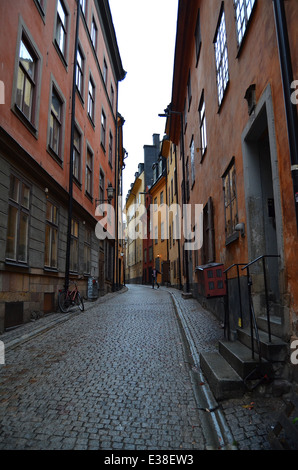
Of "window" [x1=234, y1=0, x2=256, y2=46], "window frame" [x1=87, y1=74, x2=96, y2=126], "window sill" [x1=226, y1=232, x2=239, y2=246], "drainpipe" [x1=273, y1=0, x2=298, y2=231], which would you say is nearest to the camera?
"drainpipe" [x1=273, y1=0, x2=298, y2=231]

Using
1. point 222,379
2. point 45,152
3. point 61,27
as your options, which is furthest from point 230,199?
point 61,27

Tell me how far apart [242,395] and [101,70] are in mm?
20457

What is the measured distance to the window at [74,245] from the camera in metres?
13.8

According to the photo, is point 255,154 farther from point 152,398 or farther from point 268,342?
point 152,398

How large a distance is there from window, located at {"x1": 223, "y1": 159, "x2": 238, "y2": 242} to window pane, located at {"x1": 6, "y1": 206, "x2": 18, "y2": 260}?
4932 mm

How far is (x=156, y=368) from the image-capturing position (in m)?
5.05

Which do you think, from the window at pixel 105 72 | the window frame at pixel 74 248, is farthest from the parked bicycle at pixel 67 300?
the window at pixel 105 72

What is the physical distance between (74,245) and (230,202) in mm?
8298

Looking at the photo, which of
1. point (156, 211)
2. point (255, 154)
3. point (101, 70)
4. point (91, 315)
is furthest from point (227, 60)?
point (156, 211)

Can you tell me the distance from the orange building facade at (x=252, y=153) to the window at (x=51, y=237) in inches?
195

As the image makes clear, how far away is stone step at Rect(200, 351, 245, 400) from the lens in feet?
12.4

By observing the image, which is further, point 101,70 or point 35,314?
point 101,70

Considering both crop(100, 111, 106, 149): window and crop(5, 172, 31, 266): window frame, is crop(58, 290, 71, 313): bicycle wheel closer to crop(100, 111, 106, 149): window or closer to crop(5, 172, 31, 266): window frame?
crop(5, 172, 31, 266): window frame

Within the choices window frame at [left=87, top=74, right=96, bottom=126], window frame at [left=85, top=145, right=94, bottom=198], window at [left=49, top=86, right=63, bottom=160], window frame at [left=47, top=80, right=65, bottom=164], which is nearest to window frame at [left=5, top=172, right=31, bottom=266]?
window frame at [left=47, top=80, right=65, bottom=164]
